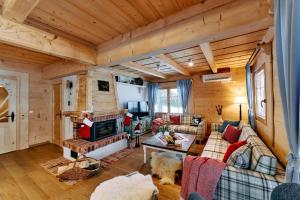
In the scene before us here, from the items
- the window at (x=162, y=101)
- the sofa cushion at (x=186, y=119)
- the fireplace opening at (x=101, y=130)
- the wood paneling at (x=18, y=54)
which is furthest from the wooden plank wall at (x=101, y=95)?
the window at (x=162, y=101)

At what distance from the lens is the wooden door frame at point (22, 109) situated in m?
3.79

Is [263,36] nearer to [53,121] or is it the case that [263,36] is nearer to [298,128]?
[298,128]

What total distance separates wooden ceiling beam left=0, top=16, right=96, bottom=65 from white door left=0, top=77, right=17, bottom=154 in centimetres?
272

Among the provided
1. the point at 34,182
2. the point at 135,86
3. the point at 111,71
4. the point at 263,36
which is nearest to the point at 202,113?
the point at 135,86

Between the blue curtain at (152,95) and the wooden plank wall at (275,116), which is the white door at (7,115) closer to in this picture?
the blue curtain at (152,95)

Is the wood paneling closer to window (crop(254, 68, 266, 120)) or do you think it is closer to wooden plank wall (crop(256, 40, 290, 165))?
wooden plank wall (crop(256, 40, 290, 165))

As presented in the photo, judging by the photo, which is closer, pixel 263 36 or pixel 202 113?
pixel 263 36

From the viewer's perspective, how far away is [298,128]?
0.93 metres

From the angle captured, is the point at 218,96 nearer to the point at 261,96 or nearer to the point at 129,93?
the point at 261,96

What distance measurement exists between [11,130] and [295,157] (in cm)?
553

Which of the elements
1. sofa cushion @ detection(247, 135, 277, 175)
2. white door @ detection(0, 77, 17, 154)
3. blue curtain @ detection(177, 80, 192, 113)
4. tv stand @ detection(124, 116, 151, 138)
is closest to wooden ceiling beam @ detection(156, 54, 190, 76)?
blue curtain @ detection(177, 80, 192, 113)

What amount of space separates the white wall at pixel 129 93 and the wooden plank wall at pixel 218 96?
219 centimetres

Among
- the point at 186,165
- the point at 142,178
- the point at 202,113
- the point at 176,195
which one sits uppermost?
the point at 202,113

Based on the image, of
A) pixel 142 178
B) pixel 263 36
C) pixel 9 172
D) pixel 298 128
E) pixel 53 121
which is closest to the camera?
pixel 298 128
